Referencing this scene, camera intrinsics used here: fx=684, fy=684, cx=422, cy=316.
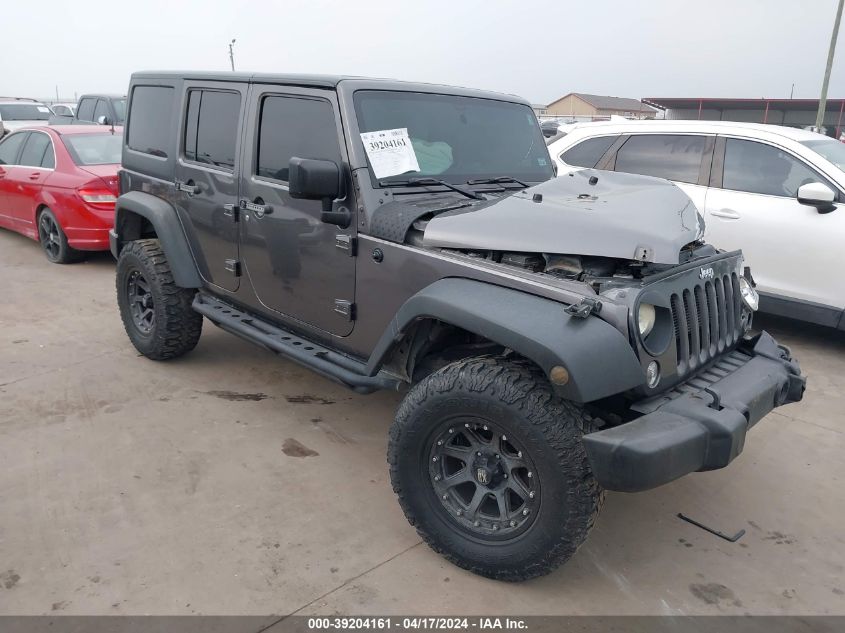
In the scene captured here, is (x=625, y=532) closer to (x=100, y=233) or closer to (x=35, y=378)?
(x=35, y=378)

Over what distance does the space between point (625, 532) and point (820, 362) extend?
3.11m

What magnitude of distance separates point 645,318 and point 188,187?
9.72ft

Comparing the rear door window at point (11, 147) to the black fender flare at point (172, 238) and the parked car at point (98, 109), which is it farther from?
the parked car at point (98, 109)

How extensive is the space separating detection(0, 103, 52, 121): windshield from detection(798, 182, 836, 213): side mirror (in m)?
16.4

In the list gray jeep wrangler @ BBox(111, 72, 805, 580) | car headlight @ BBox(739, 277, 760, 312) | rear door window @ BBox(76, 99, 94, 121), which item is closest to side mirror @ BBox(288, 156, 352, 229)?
gray jeep wrangler @ BBox(111, 72, 805, 580)

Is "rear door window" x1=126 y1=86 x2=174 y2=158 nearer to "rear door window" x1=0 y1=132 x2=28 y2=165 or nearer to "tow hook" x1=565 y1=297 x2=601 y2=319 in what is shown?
"tow hook" x1=565 y1=297 x2=601 y2=319

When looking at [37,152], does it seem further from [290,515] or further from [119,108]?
[290,515]

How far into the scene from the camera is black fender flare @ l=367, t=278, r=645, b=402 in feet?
7.60

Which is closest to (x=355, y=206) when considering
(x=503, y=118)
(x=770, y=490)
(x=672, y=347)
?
(x=503, y=118)

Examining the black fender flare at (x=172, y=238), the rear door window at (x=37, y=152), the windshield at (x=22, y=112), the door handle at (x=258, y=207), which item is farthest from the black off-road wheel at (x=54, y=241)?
the windshield at (x=22, y=112)

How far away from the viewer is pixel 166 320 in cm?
452

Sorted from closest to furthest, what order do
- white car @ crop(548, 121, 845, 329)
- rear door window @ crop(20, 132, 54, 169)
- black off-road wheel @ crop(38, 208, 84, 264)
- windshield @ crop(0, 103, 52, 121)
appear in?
white car @ crop(548, 121, 845, 329) < black off-road wheel @ crop(38, 208, 84, 264) < rear door window @ crop(20, 132, 54, 169) < windshield @ crop(0, 103, 52, 121)

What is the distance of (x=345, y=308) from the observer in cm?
333

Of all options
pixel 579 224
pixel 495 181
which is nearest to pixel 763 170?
pixel 495 181
